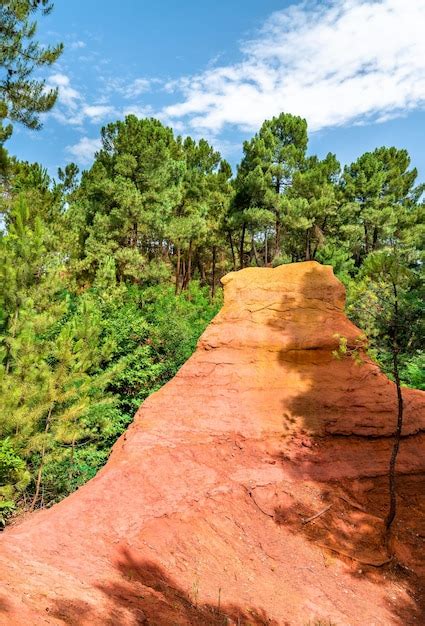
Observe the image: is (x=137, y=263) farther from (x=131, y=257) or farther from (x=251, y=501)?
(x=251, y=501)

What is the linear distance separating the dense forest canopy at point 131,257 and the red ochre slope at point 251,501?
2.46 m

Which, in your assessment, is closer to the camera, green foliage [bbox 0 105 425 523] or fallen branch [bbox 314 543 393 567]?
fallen branch [bbox 314 543 393 567]

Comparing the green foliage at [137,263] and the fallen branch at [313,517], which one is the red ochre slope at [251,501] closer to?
the fallen branch at [313,517]

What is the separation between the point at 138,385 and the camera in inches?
834

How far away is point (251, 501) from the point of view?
8.95m

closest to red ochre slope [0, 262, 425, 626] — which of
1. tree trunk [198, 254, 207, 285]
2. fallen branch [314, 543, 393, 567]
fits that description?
fallen branch [314, 543, 393, 567]

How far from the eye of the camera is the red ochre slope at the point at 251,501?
19.4 ft

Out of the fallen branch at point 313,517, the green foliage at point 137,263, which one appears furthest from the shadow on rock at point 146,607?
the green foliage at point 137,263

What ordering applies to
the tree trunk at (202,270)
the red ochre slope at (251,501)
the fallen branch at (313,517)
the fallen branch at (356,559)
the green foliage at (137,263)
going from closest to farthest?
the red ochre slope at (251,501)
the fallen branch at (356,559)
the fallen branch at (313,517)
the green foliage at (137,263)
the tree trunk at (202,270)

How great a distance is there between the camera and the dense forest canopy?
1277 cm

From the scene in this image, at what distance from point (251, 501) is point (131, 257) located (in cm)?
1986

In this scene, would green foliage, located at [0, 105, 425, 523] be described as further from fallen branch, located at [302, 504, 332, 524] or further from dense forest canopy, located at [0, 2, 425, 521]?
fallen branch, located at [302, 504, 332, 524]

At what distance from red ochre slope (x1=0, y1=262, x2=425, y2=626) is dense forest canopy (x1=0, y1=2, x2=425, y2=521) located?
2.46m

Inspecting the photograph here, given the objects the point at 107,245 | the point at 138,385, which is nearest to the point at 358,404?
the point at 138,385
